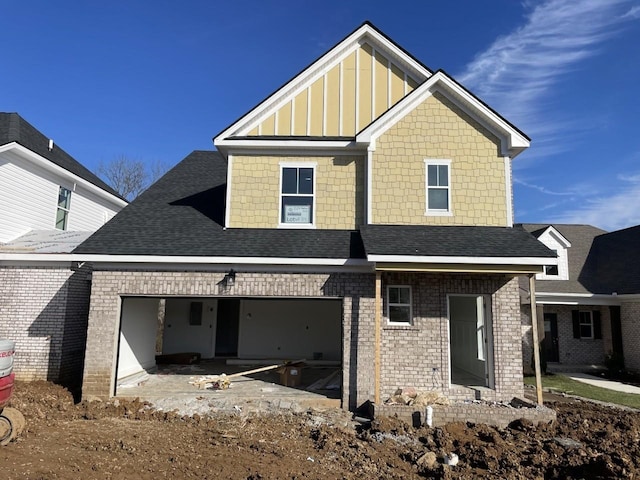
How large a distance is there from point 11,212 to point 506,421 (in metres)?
15.2

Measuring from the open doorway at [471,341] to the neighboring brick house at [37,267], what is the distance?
1025 centimetres

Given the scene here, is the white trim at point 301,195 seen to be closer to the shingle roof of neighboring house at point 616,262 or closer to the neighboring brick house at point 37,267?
the neighboring brick house at point 37,267

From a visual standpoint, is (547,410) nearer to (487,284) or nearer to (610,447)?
(610,447)

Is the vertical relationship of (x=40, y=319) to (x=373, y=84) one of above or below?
below

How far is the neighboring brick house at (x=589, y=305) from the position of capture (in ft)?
55.6

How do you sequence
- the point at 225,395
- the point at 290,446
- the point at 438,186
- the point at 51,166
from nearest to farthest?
the point at 290,446 < the point at 225,395 < the point at 438,186 < the point at 51,166

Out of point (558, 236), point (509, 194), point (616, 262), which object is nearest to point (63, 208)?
point (509, 194)

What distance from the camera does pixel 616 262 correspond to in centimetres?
1859

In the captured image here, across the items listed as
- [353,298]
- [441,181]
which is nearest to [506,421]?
[353,298]

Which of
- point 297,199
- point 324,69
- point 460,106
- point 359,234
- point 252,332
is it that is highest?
point 324,69

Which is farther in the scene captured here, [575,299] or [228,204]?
[575,299]

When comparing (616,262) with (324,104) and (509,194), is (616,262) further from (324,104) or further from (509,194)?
(324,104)

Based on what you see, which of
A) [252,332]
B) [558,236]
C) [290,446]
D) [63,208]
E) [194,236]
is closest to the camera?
[290,446]

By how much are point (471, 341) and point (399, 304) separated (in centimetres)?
386
